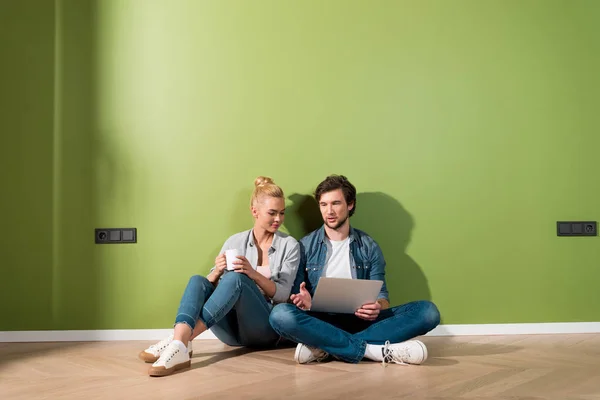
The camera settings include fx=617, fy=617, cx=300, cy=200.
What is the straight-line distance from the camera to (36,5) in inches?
142

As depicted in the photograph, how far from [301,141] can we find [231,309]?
1129mm

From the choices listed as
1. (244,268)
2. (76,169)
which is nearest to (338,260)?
(244,268)

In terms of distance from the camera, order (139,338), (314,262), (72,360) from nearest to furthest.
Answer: (72,360) → (314,262) → (139,338)

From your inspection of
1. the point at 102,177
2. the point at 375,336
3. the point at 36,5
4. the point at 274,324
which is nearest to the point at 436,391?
the point at 375,336

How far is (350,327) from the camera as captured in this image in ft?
10.0

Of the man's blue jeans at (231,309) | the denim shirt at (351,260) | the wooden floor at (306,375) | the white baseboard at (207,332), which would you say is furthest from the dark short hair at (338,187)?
the white baseboard at (207,332)

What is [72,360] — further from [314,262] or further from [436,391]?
[436,391]

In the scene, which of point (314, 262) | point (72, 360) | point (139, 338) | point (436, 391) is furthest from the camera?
point (139, 338)

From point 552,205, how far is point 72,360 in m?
2.77

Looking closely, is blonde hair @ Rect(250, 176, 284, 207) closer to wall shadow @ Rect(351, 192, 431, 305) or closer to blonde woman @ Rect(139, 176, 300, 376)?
blonde woman @ Rect(139, 176, 300, 376)

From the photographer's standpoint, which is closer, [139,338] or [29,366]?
[29,366]

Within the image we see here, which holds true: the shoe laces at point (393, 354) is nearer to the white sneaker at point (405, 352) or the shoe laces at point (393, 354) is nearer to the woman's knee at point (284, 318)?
the white sneaker at point (405, 352)

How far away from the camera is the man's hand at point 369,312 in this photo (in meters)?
2.86

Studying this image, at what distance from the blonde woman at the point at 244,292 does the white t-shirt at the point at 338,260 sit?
0.18 meters
